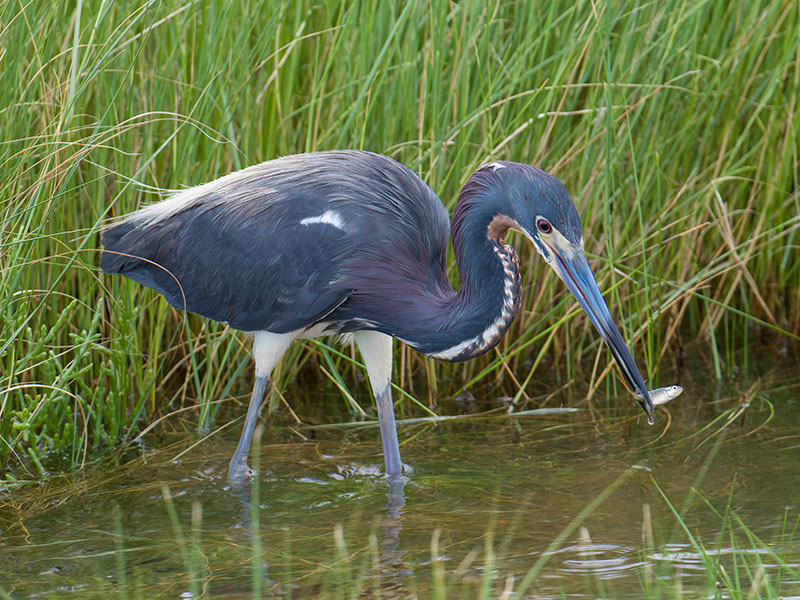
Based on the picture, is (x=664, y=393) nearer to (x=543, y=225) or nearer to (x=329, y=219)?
(x=543, y=225)

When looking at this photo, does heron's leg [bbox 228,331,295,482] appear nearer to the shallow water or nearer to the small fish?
the shallow water

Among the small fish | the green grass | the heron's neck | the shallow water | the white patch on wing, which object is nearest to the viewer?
the shallow water

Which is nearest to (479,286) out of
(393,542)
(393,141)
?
(393,542)

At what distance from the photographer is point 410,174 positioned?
398 centimetres

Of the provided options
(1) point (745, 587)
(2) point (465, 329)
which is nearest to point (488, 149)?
(2) point (465, 329)

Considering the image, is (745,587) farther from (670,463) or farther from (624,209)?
(624,209)

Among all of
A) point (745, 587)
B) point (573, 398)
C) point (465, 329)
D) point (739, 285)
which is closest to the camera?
point (745, 587)

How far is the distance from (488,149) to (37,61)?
170 cm

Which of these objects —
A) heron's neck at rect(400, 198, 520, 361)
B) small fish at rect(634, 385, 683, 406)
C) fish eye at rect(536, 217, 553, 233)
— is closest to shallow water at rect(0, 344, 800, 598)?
small fish at rect(634, 385, 683, 406)

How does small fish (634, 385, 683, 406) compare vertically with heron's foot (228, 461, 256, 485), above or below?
above

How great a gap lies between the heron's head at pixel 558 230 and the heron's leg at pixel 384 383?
0.85 meters

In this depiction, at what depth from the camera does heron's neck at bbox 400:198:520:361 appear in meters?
3.52

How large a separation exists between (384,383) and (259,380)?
0.46 metres

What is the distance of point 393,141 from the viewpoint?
448 centimetres
